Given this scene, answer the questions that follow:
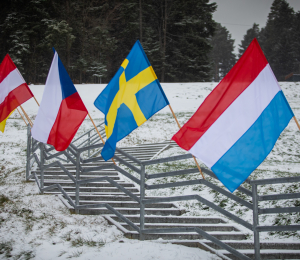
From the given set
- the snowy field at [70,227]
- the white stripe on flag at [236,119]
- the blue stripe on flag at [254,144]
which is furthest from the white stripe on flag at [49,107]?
the blue stripe on flag at [254,144]

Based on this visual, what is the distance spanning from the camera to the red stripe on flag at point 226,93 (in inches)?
155

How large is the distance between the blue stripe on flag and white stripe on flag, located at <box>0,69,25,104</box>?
5.02m

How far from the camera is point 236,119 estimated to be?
393 centimetres

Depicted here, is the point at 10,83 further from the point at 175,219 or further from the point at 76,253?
the point at 175,219

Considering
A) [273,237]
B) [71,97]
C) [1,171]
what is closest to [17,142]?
[1,171]

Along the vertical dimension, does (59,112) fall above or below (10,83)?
below

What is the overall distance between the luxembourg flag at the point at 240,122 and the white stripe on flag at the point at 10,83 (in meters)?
4.42

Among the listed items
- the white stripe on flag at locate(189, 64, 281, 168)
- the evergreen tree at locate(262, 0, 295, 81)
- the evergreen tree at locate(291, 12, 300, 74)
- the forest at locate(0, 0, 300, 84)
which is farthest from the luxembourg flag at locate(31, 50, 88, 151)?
the evergreen tree at locate(291, 12, 300, 74)

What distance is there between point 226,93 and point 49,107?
11.4ft

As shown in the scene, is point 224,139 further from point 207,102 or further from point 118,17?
point 118,17

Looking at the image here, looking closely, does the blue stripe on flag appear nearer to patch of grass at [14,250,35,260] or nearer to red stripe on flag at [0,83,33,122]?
patch of grass at [14,250,35,260]

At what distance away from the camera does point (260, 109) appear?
3838mm

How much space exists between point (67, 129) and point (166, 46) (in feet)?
120

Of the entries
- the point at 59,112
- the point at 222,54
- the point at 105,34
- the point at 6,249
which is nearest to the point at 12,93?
the point at 59,112
